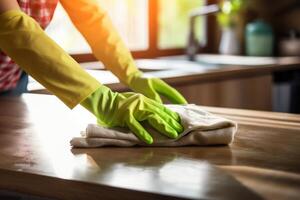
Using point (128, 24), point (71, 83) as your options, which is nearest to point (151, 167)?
point (71, 83)

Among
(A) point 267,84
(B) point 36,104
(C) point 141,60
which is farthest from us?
(C) point 141,60

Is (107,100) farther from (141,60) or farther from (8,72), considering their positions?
(141,60)

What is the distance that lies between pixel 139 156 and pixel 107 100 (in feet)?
0.49

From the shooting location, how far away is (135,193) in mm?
733

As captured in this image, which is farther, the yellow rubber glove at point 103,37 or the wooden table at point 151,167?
the yellow rubber glove at point 103,37

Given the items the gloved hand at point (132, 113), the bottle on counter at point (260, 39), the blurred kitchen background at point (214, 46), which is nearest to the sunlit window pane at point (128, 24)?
the blurred kitchen background at point (214, 46)

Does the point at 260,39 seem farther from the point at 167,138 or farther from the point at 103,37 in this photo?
the point at 167,138

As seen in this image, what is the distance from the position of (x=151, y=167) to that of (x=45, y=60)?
0.30 metres

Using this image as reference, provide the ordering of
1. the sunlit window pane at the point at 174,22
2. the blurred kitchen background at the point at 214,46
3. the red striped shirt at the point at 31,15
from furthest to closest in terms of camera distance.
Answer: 1. the sunlit window pane at the point at 174,22
2. the blurred kitchen background at the point at 214,46
3. the red striped shirt at the point at 31,15

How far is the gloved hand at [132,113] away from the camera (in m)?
0.99

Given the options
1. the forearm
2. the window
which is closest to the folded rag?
the forearm

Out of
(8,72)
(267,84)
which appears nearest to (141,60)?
(267,84)

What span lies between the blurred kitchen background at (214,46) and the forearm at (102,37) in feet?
1.68

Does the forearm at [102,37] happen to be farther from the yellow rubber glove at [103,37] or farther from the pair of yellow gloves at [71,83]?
the pair of yellow gloves at [71,83]
